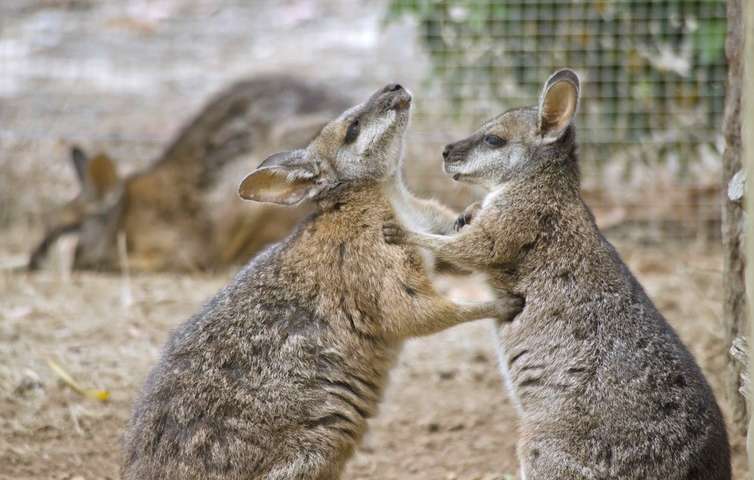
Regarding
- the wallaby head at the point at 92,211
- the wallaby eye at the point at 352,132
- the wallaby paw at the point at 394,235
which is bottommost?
the wallaby head at the point at 92,211

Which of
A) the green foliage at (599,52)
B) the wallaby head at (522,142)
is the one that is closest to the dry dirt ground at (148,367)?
the green foliage at (599,52)

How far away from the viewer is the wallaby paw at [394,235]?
5793 millimetres

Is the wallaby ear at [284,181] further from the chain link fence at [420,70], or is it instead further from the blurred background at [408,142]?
the chain link fence at [420,70]

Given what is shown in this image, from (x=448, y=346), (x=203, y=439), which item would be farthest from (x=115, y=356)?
(x=203, y=439)

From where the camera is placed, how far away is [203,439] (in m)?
5.12

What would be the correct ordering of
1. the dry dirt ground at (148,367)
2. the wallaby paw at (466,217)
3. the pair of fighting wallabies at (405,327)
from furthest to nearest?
the dry dirt ground at (148,367), the wallaby paw at (466,217), the pair of fighting wallabies at (405,327)

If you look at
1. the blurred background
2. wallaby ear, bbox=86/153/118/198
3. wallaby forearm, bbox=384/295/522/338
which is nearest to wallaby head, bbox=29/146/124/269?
wallaby ear, bbox=86/153/118/198

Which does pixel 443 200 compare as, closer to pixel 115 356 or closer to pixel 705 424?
pixel 115 356

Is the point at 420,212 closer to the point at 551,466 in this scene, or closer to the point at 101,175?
the point at 551,466

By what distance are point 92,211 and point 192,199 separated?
959 millimetres

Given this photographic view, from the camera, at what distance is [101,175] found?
1117cm

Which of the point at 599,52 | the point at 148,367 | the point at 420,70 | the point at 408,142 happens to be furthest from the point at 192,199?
the point at 599,52

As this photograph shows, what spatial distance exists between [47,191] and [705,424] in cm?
888

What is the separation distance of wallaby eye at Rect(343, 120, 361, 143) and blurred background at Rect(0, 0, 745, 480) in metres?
1.91
